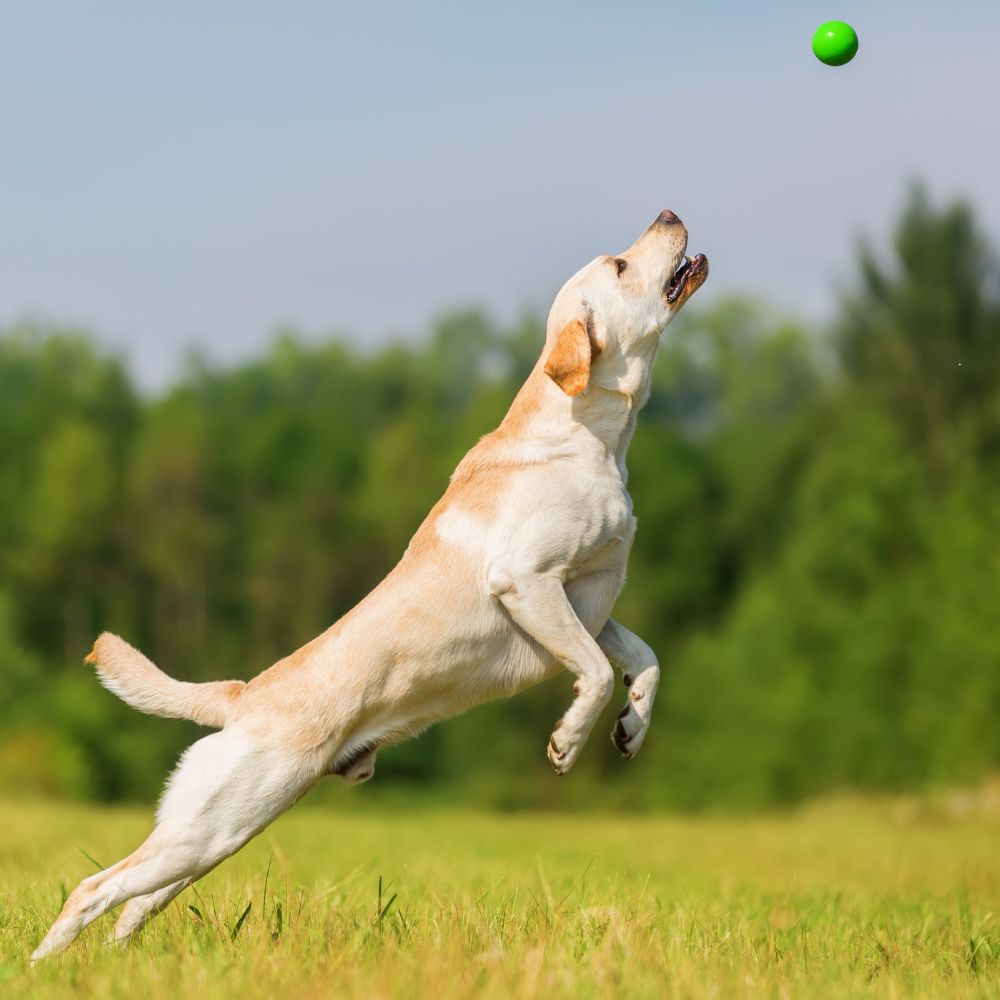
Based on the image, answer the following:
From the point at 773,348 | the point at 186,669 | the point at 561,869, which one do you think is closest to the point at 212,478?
the point at 186,669

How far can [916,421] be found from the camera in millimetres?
41406

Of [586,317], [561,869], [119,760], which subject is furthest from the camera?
[119,760]

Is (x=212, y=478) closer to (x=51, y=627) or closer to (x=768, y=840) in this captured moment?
(x=51, y=627)

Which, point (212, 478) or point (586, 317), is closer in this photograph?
point (586, 317)

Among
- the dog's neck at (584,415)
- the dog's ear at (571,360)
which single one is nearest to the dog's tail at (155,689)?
the dog's neck at (584,415)

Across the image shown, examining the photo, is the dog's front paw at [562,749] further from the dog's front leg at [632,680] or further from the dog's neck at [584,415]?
the dog's neck at [584,415]

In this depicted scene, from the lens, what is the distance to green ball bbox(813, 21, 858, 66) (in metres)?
7.20

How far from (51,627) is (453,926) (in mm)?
48964

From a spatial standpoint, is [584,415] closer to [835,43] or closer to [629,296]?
[629,296]

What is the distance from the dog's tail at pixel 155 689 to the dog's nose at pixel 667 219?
2.80 metres

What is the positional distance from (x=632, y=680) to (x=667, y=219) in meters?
2.11

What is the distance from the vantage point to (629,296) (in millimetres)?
6195

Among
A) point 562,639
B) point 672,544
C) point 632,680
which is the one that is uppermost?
point 562,639

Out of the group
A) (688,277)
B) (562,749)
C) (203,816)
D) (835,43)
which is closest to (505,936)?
(562,749)
